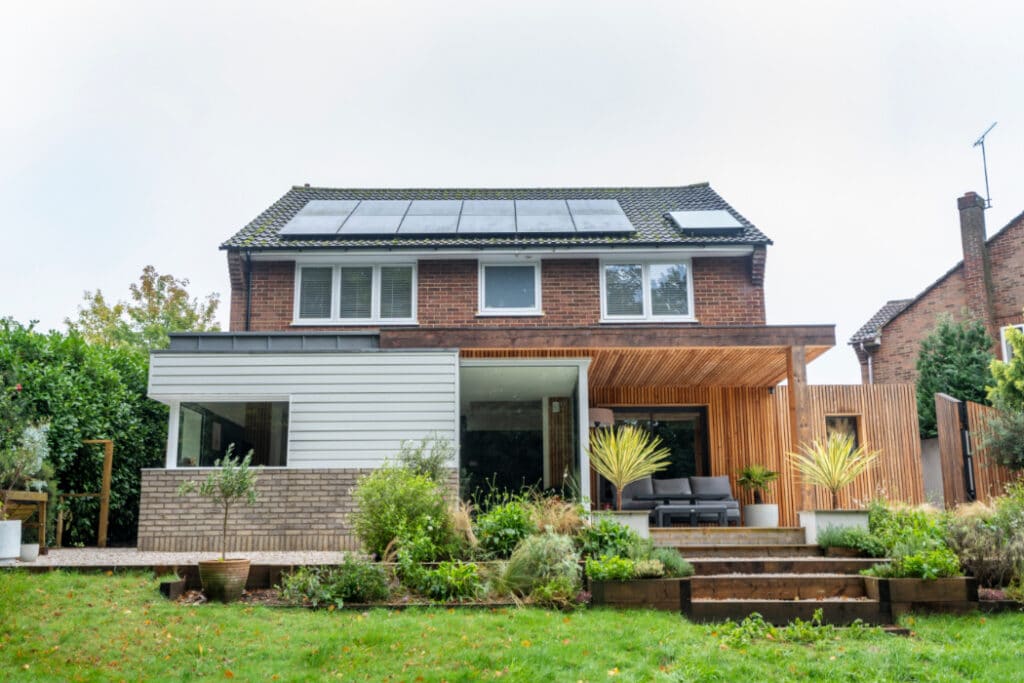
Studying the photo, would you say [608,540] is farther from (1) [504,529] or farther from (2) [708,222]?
(2) [708,222]

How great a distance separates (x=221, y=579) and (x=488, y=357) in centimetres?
572

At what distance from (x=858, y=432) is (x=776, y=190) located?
24.8 feet

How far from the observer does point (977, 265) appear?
72.3 feet

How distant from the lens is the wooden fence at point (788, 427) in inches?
582

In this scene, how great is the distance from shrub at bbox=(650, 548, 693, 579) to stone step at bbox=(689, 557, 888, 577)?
0.77 m

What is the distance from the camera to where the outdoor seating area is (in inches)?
483

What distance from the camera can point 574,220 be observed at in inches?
632

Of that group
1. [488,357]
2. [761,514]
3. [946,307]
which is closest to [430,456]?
[488,357]

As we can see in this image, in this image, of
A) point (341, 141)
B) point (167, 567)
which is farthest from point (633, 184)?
point (167, 567)

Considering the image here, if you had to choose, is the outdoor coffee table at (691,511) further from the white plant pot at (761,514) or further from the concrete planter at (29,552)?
the concrete planter at (29,552)

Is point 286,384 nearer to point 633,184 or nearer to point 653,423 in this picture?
point 653,423

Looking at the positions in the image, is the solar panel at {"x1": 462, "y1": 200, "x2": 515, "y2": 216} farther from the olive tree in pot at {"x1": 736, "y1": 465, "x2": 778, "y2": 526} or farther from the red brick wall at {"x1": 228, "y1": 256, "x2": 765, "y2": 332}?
the olive tree in pot at {"x1": 736, "y1": 465, "x2": 778, "y2": 526}

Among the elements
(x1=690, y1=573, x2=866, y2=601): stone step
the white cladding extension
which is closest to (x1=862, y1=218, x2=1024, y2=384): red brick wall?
the white cladding extension

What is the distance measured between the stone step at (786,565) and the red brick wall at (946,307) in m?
14.2
